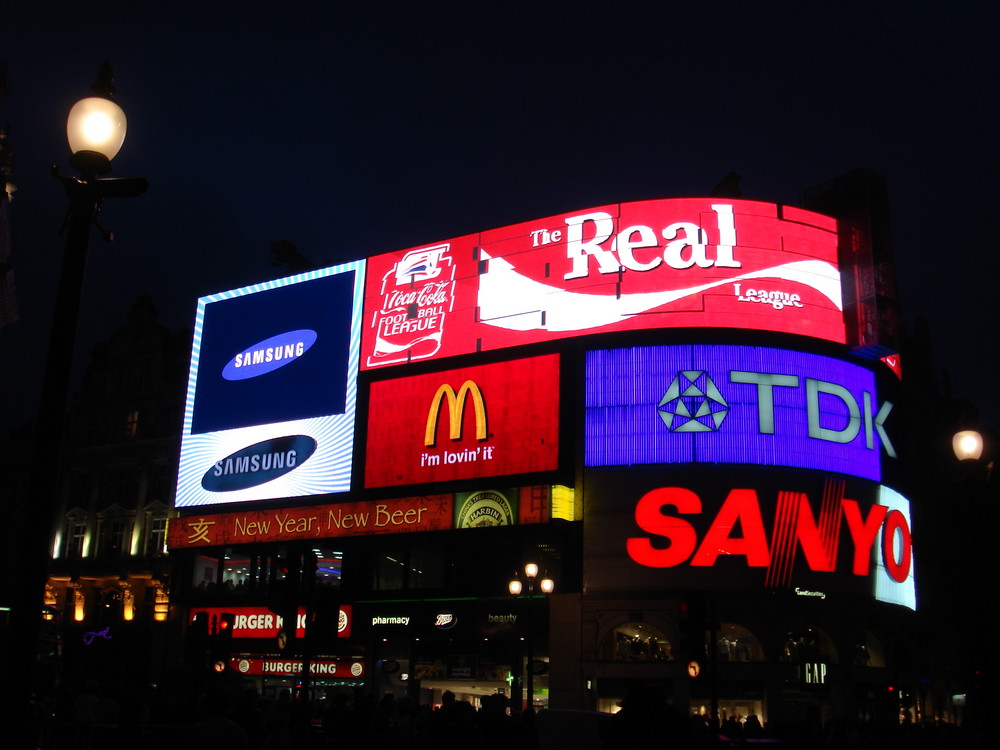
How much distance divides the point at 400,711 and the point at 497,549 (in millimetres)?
22507

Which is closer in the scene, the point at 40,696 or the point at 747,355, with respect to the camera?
the point at 40,696

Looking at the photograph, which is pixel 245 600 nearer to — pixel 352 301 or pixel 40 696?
pixel 352 301

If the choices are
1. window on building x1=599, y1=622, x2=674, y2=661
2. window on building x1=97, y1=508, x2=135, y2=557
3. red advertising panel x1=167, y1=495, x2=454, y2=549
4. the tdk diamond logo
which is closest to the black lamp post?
the tdk diamond logo

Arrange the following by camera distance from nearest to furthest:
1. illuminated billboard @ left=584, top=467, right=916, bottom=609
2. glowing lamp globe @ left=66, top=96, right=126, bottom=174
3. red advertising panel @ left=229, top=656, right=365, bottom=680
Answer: glowing lamp globe @ left=66, top=96, right=126, bottom=174
illuminated billboard @ left=584, top=467, right=916, bottom=609
red advertising panel @ left=229, top=656, right=365, bottom=680

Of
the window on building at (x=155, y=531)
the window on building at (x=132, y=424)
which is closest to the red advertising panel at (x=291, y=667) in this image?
the window on building at (x=155, y=531)

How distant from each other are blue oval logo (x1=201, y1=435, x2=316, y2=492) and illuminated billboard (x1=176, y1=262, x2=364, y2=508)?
0.05m

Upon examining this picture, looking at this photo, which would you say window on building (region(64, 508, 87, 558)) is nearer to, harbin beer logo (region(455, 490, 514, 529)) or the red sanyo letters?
harbin beer logo (region(455, 490, 514, 529))

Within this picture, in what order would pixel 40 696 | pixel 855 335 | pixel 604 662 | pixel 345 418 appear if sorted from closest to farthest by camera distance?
pixel 40 696 < pixel 604 662 < pixel 855 335 < pixel 345 418

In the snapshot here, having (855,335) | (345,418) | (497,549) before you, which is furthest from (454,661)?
(855,335)

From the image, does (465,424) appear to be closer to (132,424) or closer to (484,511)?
(484,511)

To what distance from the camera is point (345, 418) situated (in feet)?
147

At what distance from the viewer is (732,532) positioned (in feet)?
122

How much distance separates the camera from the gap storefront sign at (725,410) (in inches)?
1495

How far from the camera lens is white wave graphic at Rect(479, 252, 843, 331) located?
40406 millimetres
